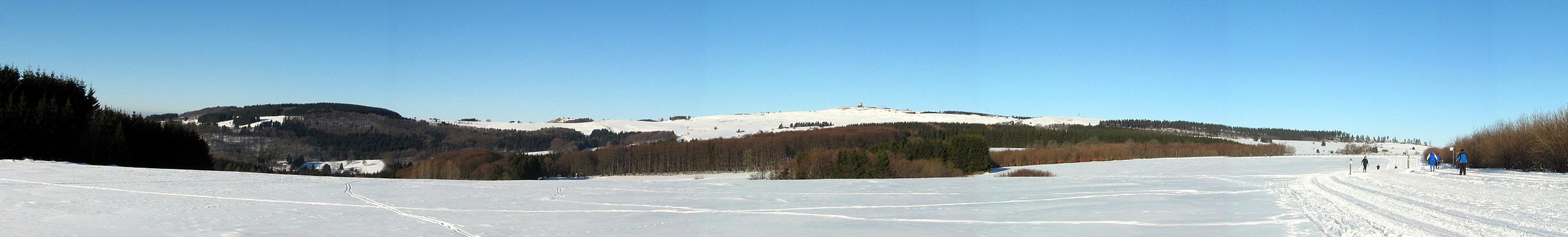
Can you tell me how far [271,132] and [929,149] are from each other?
317 ft

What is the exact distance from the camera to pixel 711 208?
11.8 meters

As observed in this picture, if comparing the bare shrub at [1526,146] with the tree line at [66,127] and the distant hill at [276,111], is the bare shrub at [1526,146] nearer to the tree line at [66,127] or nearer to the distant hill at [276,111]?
the tree line at [66,127]

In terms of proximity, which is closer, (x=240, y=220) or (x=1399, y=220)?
(x=240, y=220)

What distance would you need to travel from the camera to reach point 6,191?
35.6ft

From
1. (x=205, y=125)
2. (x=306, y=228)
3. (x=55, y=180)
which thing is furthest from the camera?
(x=205, y=125)

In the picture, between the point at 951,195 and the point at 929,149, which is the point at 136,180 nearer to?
the point at 951,195

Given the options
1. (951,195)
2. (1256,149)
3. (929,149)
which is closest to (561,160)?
(929,149)

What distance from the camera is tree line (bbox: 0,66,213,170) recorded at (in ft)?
78.5

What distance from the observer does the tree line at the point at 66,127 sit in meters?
23.9

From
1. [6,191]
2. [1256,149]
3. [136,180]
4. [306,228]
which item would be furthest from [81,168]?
[1256,149]

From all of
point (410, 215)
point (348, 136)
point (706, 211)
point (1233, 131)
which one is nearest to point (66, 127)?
point (410, 215)

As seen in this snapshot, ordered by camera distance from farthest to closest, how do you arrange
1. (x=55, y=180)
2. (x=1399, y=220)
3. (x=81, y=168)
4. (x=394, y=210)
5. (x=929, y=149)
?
(x=929, y=149) → (x=81, y=168) → (x=55, y=180) → (x=394, y=210) → (x=1399, y=220)

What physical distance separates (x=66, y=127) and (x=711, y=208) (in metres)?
24.2

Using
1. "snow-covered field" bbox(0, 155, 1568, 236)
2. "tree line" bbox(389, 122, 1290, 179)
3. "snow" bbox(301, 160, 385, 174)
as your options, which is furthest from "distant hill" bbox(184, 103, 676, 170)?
"snow-covered field" bbox(0, 155, 1568, 236)
